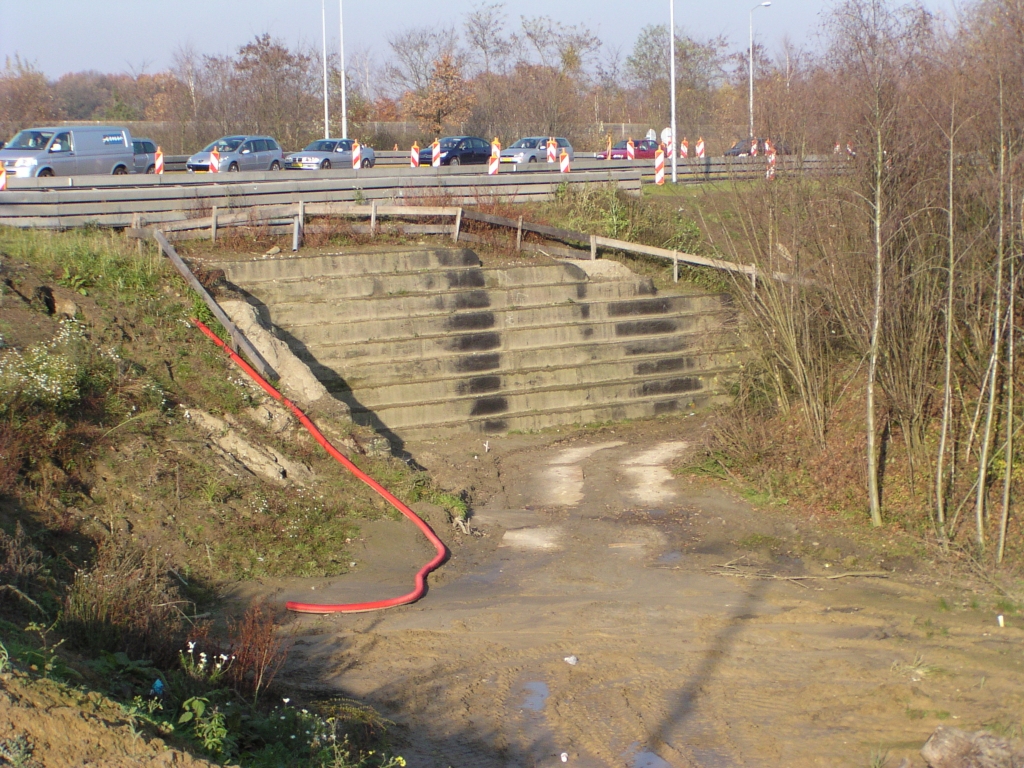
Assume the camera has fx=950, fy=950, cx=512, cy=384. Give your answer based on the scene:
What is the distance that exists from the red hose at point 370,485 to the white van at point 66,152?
14.9 m

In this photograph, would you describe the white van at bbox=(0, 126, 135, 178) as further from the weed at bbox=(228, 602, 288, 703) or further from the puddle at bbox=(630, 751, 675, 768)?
the puddle at bbox=(630, 751, 675, 768)

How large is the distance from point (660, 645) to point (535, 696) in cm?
129

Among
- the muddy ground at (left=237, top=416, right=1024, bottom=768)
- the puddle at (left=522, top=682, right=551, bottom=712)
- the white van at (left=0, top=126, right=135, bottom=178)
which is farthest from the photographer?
the white van at (left=0, top=126, right=135, bottom=178)

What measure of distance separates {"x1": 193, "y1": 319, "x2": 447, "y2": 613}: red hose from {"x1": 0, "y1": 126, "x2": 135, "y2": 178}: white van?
1492 cm

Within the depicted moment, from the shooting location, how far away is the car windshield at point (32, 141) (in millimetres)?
25125

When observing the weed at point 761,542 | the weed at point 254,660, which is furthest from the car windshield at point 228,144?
the weed at point 254,660

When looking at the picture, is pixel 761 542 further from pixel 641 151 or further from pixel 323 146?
pixel 641 151

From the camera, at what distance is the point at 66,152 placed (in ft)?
82.9

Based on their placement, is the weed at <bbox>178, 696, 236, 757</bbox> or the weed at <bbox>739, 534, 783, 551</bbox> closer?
the weed at <bbox>178, 696, 236, 757</bbox>

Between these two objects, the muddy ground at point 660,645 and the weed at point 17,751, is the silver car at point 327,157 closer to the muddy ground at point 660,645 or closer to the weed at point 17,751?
the muddy ground at point 660,645

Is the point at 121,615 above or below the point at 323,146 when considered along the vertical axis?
below

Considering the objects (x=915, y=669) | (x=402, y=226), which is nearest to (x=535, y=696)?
(x=915, y=669)

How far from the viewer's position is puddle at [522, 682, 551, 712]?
647 cm

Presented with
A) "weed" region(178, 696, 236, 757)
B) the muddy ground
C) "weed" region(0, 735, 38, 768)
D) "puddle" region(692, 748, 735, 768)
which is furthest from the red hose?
"weed" region(0, 735, 38, 768)
